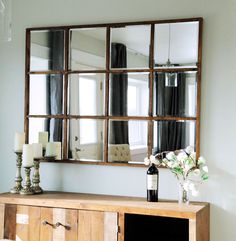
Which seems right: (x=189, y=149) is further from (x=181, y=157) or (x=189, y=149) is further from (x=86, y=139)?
(x=86, y=139)

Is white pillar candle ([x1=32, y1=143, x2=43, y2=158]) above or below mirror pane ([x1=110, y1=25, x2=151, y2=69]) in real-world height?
below

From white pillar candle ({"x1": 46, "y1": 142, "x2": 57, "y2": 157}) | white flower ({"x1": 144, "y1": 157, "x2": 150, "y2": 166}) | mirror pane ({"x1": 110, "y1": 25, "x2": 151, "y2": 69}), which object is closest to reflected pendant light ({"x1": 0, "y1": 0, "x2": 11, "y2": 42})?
mirror pane ({"x1": 110, "y1": 25, "x2": 151, "y2": 69})

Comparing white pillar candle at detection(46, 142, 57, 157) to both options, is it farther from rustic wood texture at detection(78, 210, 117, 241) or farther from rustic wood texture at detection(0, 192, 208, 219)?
rustic wood texture at detection(78, 210, 117, 241)

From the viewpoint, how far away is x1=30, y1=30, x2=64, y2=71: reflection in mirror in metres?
3.65

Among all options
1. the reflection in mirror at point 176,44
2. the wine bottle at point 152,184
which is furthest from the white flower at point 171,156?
the reflection in mirror at point 176,44

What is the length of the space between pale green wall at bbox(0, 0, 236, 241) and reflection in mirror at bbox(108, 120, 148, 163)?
96 millimetres

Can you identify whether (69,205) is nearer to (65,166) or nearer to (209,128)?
(65,166)

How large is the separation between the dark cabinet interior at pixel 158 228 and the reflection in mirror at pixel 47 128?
0.91 meters

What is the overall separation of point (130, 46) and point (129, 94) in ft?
A: 1.14

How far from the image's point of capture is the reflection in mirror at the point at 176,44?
3.26 meters

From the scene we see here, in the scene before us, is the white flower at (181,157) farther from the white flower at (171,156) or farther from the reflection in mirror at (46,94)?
the reflection in mirror at (46,94)

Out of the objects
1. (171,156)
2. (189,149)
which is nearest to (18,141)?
(171,156)

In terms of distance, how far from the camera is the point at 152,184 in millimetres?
3191

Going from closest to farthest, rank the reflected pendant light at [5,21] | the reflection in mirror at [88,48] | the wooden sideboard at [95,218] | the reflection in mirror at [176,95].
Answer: the reflected pendant light at [5,21] < the wooden sideboard at [95,218] < the reflection in mirror at [176,95] < the reflection in mirror at [88,48]
